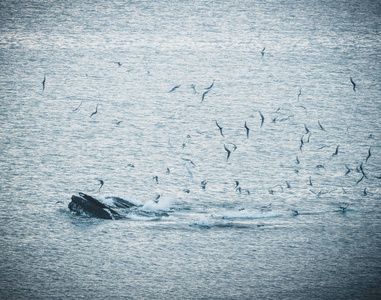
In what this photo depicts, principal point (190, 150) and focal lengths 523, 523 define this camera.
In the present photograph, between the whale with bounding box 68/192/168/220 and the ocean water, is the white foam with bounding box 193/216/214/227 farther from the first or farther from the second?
the whale with bounding box 68/192/168/220

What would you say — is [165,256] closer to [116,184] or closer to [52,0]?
[116,184]

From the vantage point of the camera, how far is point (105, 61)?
376cm

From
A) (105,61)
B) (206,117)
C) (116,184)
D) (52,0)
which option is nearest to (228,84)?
(206,117)

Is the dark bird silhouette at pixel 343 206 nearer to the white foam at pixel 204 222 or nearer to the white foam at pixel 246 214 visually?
the white foam at pixel 246 214

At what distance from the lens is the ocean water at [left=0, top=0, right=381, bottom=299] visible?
1.68 m

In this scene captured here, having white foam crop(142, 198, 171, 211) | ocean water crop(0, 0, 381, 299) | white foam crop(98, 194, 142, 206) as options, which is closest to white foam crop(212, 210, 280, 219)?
ocean water crop(0, 0, 381, 299)

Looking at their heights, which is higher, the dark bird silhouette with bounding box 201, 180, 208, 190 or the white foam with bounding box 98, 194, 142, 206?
the dark bird silhouette with bounding box 201, 180, 208, 190

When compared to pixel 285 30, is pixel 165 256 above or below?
below

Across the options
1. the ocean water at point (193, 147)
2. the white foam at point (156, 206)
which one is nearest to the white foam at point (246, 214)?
the ocean water at point (193, 147)

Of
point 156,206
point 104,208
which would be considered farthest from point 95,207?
point 156,206

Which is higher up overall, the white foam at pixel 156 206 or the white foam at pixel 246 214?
the white foam at pixel 246 214

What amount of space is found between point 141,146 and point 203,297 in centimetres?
129

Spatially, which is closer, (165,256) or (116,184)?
(165,256)

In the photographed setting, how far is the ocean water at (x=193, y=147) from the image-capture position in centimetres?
168
